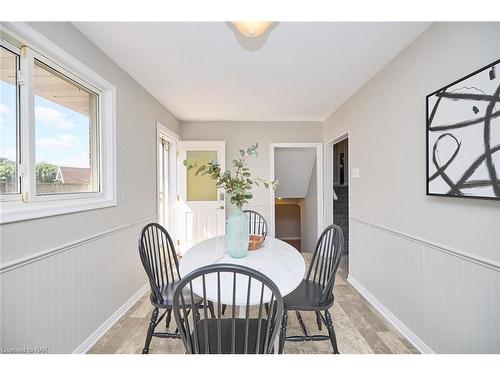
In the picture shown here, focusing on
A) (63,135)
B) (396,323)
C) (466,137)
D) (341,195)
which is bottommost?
(396,323)

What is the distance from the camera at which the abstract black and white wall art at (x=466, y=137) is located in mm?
1353

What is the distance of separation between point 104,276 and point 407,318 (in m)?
2.57

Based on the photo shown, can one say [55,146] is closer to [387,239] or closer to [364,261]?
[387,239]

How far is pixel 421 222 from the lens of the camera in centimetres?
198

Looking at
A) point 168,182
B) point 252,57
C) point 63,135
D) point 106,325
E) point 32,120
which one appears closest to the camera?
point 32,120

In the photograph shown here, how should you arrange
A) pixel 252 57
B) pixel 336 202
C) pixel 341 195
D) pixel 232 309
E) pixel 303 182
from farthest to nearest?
pixel 303 182, pixel 341 195, pixel 336 202, pixel 252 57, pixel 232 309

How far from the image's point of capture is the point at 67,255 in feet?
5.87

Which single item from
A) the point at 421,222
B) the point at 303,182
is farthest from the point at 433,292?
the point at 303,182

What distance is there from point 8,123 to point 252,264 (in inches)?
64.6

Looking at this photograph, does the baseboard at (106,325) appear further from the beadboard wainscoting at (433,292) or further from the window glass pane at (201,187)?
the beadboard wainscoting at (433,292)
